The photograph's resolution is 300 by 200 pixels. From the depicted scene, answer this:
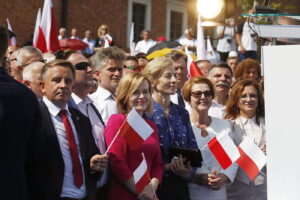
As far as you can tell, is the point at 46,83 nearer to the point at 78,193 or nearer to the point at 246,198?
the point at 78,193

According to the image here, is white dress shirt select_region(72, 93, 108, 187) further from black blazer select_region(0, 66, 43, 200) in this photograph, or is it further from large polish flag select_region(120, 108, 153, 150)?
black blazer select_region(0, 66, 43, 200)

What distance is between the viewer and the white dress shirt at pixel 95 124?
184 inches

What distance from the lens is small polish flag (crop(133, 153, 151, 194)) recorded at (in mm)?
4465

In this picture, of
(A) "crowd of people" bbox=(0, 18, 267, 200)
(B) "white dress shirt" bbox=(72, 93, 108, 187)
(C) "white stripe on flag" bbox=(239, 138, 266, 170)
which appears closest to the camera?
(A) "crowd of people" bbox=(0, 18, 267, 200)

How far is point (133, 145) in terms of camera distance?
4.48 meters

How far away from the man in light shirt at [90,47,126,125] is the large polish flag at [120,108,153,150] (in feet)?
3.58

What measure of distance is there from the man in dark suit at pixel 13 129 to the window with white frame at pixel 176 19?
2077cm

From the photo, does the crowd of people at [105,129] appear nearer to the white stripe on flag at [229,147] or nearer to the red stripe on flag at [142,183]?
the red stripe on flag at [142,183]

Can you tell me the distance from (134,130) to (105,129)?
41 centimetres

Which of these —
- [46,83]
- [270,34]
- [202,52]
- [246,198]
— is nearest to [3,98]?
[46,83]

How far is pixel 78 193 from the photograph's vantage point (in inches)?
164

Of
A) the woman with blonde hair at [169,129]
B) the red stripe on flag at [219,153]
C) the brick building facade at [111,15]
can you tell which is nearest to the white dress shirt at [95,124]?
the woman with blonde hair at [169,129]

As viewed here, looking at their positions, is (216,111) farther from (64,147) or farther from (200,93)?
(64,147)

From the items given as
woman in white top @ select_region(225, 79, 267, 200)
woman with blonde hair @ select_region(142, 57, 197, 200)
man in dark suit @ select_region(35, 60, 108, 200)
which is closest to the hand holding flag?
man in dark suit @ select_region(35, 60, 108, 200)
